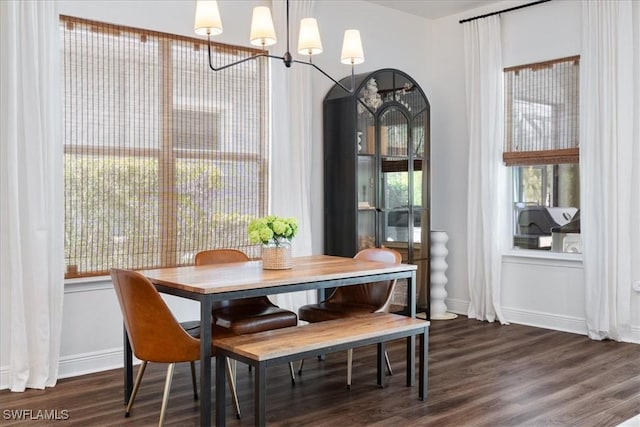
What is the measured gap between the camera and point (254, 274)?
11.1ft

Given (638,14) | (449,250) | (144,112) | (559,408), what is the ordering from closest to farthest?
1. (559,408)
2. (144,112)
3. (638,14)
4. (449,250)

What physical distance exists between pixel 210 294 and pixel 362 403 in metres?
1.22

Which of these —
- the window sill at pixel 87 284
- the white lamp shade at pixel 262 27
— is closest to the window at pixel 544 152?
the white lamp shade at pixel 262 27

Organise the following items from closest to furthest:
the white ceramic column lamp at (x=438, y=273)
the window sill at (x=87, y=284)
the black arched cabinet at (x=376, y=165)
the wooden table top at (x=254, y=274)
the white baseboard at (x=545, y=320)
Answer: the wooden table top at (x=254, y=274) < the window sill at (x=87, y=284) < the black arched cabinet at (x=376, y=165) < the white baseboard at (x=545, y=320) < the white ceramic column lamp at (x=438, y=273)

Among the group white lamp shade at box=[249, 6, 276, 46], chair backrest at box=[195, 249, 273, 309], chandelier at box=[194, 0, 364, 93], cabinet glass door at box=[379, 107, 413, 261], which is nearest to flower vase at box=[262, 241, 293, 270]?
chair backrest at box=[195, 249, 273, 309]

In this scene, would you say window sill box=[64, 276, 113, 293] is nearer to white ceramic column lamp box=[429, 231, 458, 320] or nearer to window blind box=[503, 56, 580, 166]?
white ceramic column lamp box=[429, 231, 458, 320]

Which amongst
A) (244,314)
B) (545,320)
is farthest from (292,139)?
(545,320)

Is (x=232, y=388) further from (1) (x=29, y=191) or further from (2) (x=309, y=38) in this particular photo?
(2) (x=309, y=38)

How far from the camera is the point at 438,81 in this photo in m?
6.48

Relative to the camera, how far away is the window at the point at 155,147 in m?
4.15

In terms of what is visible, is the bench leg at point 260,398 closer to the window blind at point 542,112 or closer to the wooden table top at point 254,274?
the wooden table top at point 254,274

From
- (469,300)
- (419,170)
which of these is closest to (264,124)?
(419,170)

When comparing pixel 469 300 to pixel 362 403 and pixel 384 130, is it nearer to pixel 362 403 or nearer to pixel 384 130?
pixel 384 130

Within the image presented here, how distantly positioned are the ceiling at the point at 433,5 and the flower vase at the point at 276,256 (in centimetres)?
328
